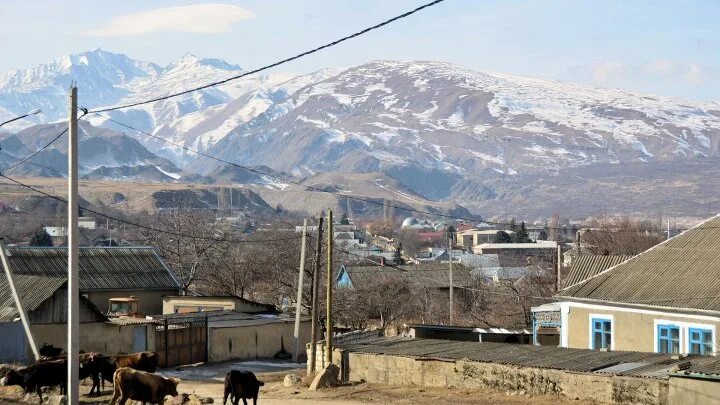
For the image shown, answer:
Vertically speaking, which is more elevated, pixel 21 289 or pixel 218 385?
pixel 21 289

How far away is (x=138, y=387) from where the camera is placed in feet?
83.0

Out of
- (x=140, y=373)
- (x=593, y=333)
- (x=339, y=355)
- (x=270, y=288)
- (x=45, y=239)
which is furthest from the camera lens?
(x=45, y=239)

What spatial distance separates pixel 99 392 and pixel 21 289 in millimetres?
10872

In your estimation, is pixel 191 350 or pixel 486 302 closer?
pixel 191 350

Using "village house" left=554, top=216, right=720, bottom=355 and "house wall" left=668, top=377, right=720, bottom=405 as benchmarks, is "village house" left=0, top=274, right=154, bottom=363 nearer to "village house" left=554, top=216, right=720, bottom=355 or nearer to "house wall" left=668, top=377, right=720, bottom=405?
"village house" left=554, top=216, right=720, bottom=355

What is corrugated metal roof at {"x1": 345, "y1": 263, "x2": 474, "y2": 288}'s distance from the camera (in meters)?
80.6

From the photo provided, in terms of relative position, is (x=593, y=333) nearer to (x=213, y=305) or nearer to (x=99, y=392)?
(x=99, y=392)

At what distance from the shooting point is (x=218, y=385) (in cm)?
3497

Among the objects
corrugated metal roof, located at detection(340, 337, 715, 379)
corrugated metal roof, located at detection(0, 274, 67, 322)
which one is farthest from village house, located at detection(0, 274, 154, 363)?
corrugated metal roof, located at detection(340, 337, 715, 379)

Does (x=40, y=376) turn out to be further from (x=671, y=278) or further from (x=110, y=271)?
(x=110, y=271)

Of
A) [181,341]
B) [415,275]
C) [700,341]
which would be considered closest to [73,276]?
[700,341]

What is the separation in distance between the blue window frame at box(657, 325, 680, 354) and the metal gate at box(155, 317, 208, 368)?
1718cm

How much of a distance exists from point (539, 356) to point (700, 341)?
6.21 m

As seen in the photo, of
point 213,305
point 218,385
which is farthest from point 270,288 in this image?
point 218,385
